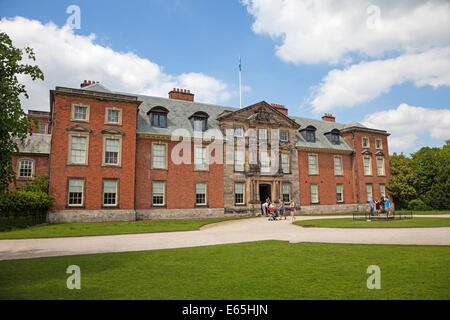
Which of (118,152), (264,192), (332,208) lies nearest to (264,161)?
(264,192)

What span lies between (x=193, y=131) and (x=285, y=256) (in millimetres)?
24200

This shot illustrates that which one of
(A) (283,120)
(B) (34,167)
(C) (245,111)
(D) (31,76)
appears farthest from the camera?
(A) (283,120)

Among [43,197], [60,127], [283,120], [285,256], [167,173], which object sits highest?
[283,120]

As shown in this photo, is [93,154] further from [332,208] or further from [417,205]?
[417,205]

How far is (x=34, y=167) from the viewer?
95.3 ft

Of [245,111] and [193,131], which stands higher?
[245,111]

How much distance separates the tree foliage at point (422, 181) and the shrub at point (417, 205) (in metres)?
0.14

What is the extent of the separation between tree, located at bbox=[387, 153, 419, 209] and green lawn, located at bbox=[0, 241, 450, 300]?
36.7 meters

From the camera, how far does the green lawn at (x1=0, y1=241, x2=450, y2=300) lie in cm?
582

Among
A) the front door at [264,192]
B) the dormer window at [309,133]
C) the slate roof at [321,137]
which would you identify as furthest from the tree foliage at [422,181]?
the front door at [264,192]

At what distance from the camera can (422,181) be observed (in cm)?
4481

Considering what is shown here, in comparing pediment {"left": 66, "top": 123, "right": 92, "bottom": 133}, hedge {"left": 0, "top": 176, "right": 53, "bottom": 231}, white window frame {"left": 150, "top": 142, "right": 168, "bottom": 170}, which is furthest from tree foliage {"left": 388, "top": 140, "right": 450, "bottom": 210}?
hedge {"left": 0, "top": 176, "right": 53, "bottom": 231}

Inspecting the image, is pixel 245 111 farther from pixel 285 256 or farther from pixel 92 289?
pixel 92 289
